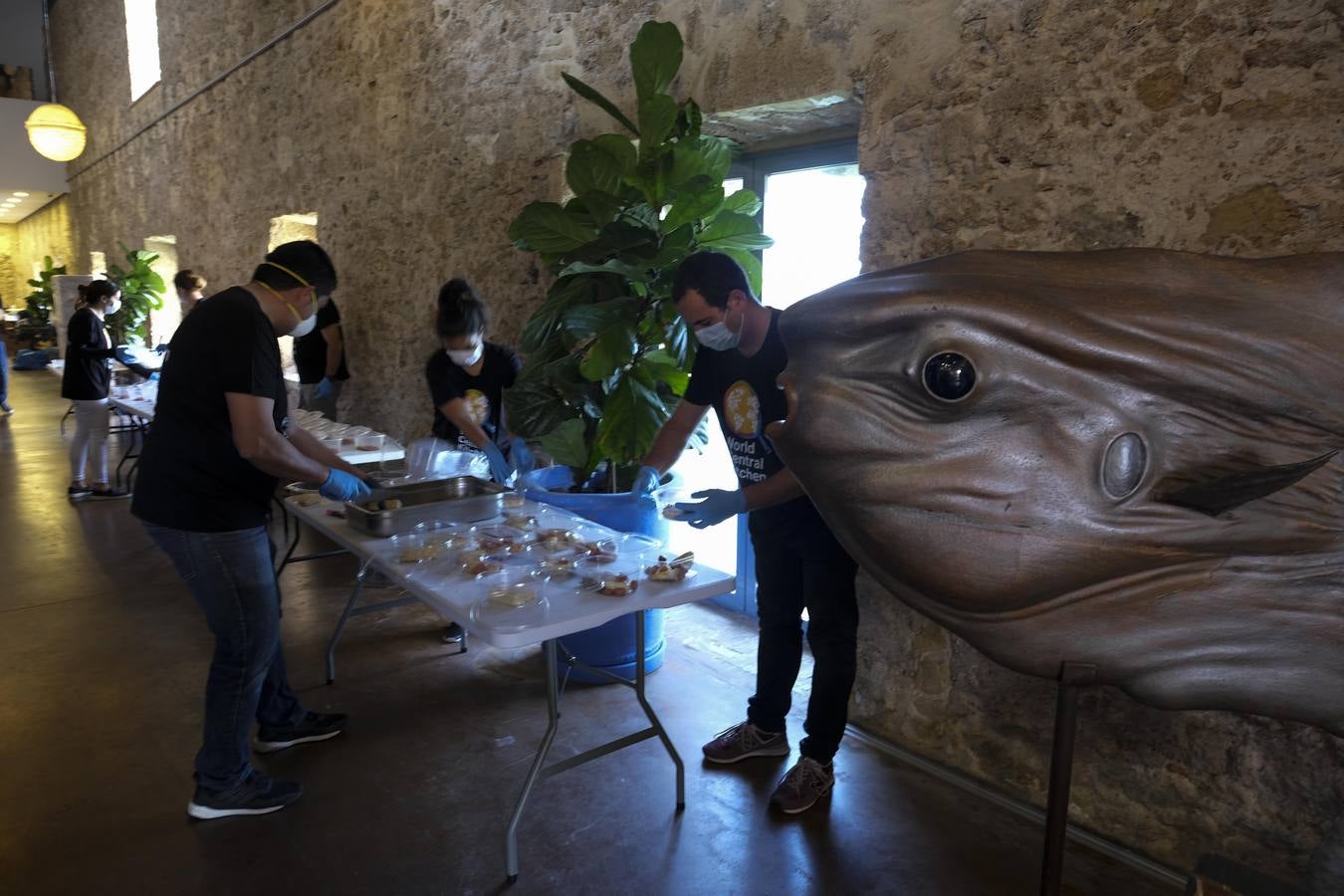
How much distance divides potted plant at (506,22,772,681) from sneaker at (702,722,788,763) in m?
0.62

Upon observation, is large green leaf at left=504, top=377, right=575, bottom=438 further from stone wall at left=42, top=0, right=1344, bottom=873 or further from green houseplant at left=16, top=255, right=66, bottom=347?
green houseplant at left=16, top=255, right=66, bottom=347

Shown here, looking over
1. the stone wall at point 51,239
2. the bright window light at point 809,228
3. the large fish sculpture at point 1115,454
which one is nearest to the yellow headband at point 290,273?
the bright window light at point 809,228

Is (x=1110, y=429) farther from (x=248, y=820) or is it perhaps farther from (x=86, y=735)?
(x=86, y=735)

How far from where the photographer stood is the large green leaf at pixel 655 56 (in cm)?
297

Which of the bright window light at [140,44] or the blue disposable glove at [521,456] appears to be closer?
the blue disposable glove at [521,456]

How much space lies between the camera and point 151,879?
2260 millimetres

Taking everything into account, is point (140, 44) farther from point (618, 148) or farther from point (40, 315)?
point (618, 148)

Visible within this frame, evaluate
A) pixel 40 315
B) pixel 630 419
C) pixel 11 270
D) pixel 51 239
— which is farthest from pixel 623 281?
pixel 11 270

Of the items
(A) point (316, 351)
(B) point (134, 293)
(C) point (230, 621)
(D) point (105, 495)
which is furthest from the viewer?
(B) point (134, 293)

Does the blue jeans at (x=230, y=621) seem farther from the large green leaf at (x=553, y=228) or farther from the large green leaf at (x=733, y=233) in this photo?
the large green leaf at (x=733, y=233)

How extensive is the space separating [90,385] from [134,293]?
15.8 ft

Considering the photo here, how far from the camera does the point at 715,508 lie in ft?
7.41

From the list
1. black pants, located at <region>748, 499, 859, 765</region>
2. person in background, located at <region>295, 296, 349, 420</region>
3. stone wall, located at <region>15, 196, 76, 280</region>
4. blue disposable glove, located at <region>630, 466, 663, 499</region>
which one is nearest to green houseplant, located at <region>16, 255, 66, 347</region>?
stone wall, located at <region>15, 196, 76, 280</region>

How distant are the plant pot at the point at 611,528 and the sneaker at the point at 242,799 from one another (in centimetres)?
108
